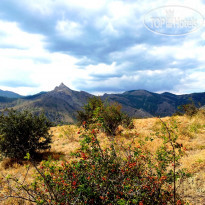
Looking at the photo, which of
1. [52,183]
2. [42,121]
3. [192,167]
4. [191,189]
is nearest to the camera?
[52,183]

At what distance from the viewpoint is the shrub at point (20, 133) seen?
30.8 feet

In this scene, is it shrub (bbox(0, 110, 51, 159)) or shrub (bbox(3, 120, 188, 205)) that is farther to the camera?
shrub (bbox(0, 110, 51, 159))

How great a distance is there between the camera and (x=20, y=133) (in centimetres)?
961

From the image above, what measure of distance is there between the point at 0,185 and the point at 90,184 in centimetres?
534

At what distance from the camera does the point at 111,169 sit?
4133 millimetres

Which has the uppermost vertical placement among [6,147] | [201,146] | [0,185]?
[201,146]

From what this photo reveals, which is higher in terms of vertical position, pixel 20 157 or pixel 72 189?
pixel 72 189

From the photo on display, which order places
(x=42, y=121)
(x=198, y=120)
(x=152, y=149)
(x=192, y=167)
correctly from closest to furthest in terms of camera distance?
(x=192, y=167) → (x=152, y=149) → (x=42, y=121) → (x=198, y=120)

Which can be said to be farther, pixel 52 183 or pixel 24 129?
pixel 24 129

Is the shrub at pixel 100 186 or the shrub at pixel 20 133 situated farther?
the shrub at pixel 20 133

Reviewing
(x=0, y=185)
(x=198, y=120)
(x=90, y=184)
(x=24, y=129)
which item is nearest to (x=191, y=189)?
(x=90, y=184)

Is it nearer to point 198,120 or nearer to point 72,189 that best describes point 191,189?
point 72,189

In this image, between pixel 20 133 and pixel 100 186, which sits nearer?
pixel 100 186

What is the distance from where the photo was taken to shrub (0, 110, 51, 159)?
30.8ft
